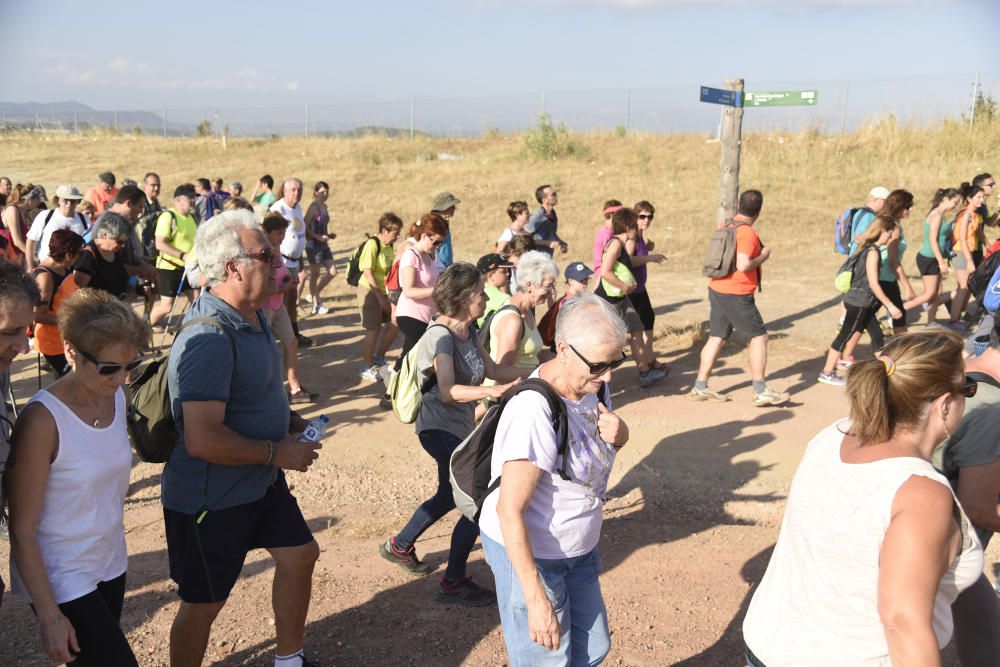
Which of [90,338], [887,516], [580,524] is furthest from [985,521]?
[90,338]

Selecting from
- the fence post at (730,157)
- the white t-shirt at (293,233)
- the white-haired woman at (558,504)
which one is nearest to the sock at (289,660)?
the white-haired woman at (558,504)

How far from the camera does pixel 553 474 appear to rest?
109 inches

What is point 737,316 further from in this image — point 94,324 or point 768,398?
point 94,324

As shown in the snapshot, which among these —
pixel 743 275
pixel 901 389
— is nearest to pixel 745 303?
pixel 743 275

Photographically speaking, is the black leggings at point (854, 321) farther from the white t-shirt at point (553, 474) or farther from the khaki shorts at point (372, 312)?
the white t-shirt at point (553, 474)

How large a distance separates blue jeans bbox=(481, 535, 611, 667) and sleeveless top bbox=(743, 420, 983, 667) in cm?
60

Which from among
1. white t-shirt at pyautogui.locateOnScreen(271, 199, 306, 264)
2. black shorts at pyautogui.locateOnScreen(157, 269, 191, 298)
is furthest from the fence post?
black shorts at pyautogui.locateOnScreen(157, 269, 191, 298)

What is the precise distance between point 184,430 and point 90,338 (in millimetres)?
439

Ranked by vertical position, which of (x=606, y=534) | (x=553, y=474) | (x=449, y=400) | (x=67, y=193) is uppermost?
(x=67, y=193)

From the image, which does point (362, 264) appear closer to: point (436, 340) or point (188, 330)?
point (436, 340)

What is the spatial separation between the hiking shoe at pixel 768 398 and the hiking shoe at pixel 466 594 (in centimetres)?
→ 420

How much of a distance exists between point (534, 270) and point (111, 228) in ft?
11.5

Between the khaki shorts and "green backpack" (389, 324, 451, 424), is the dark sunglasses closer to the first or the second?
"green backpack" (389, 324, 451, 424)

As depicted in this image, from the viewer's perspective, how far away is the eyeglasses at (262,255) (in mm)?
3039
